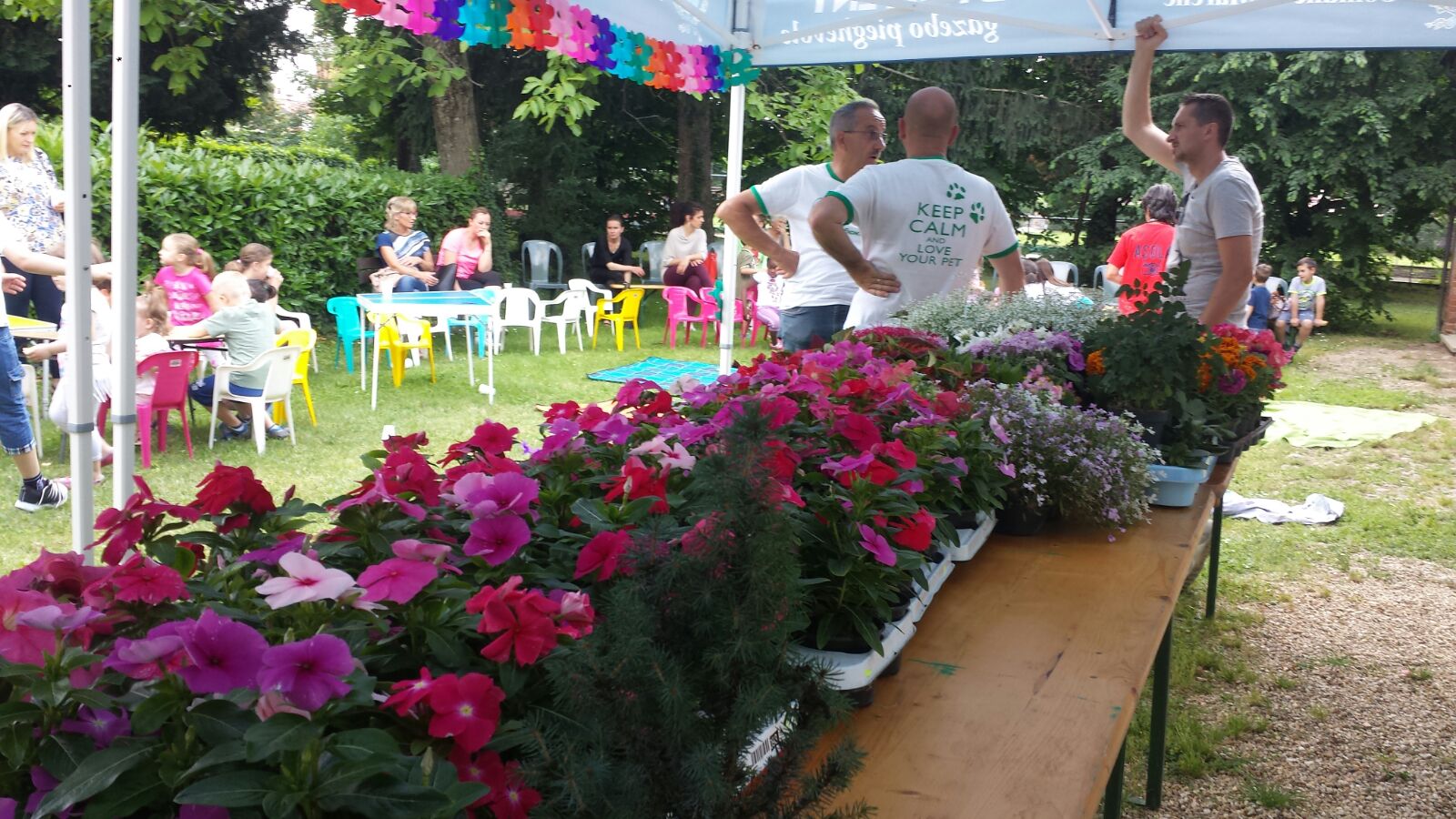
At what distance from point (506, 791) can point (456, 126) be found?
1330cm

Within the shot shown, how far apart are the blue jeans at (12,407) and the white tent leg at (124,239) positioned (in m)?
2.08

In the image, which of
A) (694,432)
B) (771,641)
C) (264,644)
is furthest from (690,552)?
(694,432)

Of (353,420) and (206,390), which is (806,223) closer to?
(206,390)

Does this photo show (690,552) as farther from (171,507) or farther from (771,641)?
(171,507)

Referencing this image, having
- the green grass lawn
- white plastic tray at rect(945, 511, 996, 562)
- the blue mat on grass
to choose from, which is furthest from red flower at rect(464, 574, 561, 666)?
the blue mat on grass

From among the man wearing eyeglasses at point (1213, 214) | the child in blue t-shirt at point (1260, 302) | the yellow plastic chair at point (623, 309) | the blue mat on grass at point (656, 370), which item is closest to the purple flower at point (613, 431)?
the man wearing eyeglasses at point (1213, 214)

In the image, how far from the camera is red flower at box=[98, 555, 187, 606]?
0.84m

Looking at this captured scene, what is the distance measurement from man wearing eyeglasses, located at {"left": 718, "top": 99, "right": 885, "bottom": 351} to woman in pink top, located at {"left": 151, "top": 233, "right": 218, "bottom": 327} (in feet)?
13.4

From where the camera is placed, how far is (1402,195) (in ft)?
52.1

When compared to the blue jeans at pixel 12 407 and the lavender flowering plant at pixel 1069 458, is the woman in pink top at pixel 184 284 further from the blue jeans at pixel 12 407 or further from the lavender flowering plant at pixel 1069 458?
the lavender flowering plant at pixel 1069 458

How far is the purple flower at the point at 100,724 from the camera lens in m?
0.73

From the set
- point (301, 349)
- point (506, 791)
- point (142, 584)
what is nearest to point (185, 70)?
point (301, 349)

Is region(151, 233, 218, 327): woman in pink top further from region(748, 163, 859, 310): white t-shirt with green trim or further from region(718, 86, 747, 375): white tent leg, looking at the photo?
region(748, 163, 859, 310): white t-shirt with green trim

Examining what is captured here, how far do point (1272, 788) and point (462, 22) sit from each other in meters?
3.16
